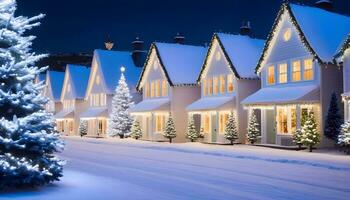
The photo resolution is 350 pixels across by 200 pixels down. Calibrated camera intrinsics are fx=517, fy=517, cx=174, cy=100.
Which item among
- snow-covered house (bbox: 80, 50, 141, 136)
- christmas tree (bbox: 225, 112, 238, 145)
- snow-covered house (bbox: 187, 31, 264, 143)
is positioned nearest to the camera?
christmas tree (bbox: 225, 112, 238, 145)

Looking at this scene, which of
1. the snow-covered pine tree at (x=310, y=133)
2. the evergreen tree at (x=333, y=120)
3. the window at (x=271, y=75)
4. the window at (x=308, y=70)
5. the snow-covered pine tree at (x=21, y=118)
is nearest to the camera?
the snow-covered pine tree at (x=21, y=118)

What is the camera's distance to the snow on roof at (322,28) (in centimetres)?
3102

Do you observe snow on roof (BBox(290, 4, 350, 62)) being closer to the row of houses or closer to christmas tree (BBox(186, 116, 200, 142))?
the row of houses

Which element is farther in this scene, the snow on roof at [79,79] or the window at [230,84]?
the snow on roof at [79,79]

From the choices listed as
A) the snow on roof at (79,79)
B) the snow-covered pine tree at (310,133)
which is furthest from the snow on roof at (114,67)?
the snow-covered pine tree at (310,133)

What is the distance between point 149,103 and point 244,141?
12.2 m

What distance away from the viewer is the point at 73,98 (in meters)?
64.0

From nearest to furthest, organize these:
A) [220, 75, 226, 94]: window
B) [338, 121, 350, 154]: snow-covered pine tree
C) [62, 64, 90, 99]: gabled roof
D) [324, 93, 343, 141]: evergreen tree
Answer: [338, 121, 350, 154]: snow-covered pine tree
[324, 93, 343, 141]: evergreen tree
[220, 75, 226, 94]: window
[62, 64, 90, 99]: gabled roof

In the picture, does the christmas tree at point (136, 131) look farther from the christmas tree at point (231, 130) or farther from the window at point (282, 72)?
the window at point (282, 72)

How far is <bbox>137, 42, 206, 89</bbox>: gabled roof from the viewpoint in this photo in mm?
44000

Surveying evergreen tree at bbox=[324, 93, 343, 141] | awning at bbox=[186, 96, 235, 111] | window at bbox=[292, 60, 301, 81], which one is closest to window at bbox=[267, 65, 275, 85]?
window at bbox=[292, 60, 301, 81]

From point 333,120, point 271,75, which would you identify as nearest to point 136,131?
point 271,75

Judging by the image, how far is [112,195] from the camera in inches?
488

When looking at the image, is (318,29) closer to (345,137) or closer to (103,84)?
(345,137)
